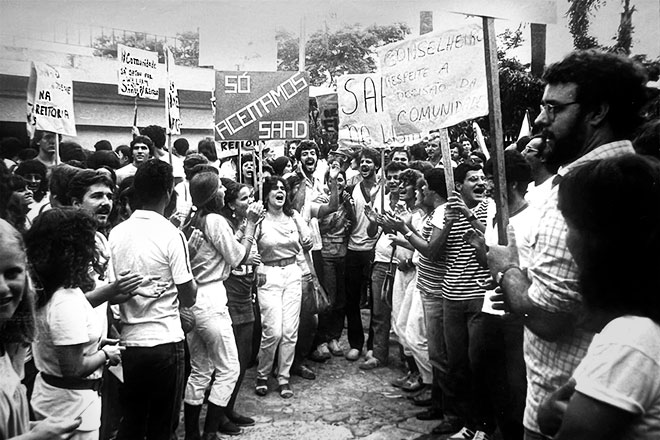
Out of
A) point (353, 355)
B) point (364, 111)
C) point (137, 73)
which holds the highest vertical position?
point (137, 73)

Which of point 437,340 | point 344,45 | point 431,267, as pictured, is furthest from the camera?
point 344,45

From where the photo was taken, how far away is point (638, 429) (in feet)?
4.25

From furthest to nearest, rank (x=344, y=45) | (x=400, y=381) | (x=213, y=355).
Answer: (x=400, y=381)
(x=344, y=45)
(x=213, y=355)

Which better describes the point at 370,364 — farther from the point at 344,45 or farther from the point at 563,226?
the point at 563,226

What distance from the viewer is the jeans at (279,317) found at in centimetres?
484

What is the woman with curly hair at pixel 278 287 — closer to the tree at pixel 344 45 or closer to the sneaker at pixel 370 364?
the sneaker at pixel 370 364

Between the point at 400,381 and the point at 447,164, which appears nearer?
the point at 447,164

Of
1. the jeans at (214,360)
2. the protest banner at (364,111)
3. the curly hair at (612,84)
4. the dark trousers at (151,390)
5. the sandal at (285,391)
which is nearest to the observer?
the curly hair at (612,84)

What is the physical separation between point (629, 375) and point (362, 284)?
4671 mm

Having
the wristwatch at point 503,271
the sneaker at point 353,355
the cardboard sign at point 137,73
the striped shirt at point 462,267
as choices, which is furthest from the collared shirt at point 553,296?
the cardboard sign at point 137,73

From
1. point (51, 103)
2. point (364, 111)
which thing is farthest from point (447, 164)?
point (51, 103)

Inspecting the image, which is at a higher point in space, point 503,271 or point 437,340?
point 503,271

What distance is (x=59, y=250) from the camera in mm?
2361

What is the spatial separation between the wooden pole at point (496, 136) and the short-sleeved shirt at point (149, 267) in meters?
1.67
